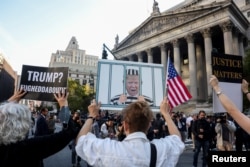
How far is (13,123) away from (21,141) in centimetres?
17

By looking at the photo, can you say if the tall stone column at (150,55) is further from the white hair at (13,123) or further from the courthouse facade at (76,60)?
the courthouse facade at (76,60)

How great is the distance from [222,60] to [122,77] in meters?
2.77

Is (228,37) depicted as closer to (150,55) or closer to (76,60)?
(150,55)

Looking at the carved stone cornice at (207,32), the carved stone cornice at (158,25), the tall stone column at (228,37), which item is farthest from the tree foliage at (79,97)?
the tall stone column at (228,37)

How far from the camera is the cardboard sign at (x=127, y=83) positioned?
6.92 meters

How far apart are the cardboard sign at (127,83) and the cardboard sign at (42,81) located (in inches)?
71.8

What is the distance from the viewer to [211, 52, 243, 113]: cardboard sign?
16.4 ft

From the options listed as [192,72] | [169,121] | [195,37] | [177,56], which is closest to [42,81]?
[169,121]

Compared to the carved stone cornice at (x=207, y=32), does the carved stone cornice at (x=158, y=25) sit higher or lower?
higher

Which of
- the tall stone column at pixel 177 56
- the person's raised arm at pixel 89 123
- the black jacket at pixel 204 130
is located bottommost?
the black jacket at pixel 204 130

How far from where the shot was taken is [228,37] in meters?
31.2

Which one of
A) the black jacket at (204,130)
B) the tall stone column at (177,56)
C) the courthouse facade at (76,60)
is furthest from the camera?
the courthouse facade at (76,60)

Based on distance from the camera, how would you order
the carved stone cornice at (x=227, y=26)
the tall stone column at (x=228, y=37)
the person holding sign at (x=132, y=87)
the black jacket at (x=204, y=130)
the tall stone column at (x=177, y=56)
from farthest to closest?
the tall stone column at (x=177, y=56) < the carved stone cornice at (x=227, y=26) < the tall stone column at (x=228, y=37) < the black jacket at (x=204, y=130) < the person holding sign at (x=132, y=87)

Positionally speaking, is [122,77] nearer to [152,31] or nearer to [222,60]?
[222,60]
